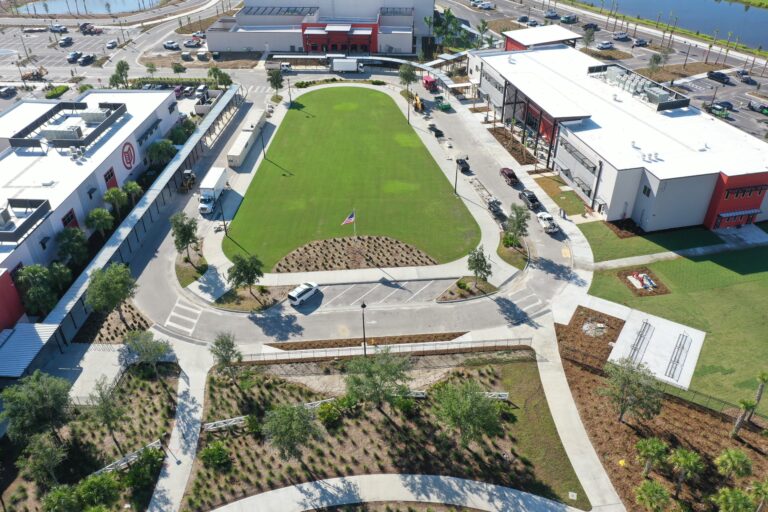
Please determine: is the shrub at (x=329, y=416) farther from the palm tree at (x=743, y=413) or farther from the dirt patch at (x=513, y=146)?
the dirt patch at (x=513, y=146)

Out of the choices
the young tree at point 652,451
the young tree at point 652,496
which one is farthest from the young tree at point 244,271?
the young tree at point 652,496

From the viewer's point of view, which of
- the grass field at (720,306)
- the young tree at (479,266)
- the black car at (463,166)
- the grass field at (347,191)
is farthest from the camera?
the black car at (463,166)

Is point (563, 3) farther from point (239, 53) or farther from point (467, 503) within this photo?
point (467, 503)

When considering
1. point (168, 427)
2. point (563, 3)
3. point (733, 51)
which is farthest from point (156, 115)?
point (563, 3)

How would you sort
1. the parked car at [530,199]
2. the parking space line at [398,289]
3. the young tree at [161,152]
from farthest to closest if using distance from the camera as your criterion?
1. the young tree at [161,152]
2. the parked car at [530,199]
3. the parking space line at [398,289]

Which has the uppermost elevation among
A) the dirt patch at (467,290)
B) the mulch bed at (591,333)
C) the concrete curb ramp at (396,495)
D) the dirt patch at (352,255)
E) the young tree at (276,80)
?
the young tree at (276,80)

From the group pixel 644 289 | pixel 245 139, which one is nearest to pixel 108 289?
pixel 245 139

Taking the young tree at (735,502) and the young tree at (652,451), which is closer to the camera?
the young tree at (735,502)

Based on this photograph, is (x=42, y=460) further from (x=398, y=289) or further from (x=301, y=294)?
(x=398, y=289)

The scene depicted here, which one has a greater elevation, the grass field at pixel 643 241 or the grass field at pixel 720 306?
the grass field at pixel 643 241
